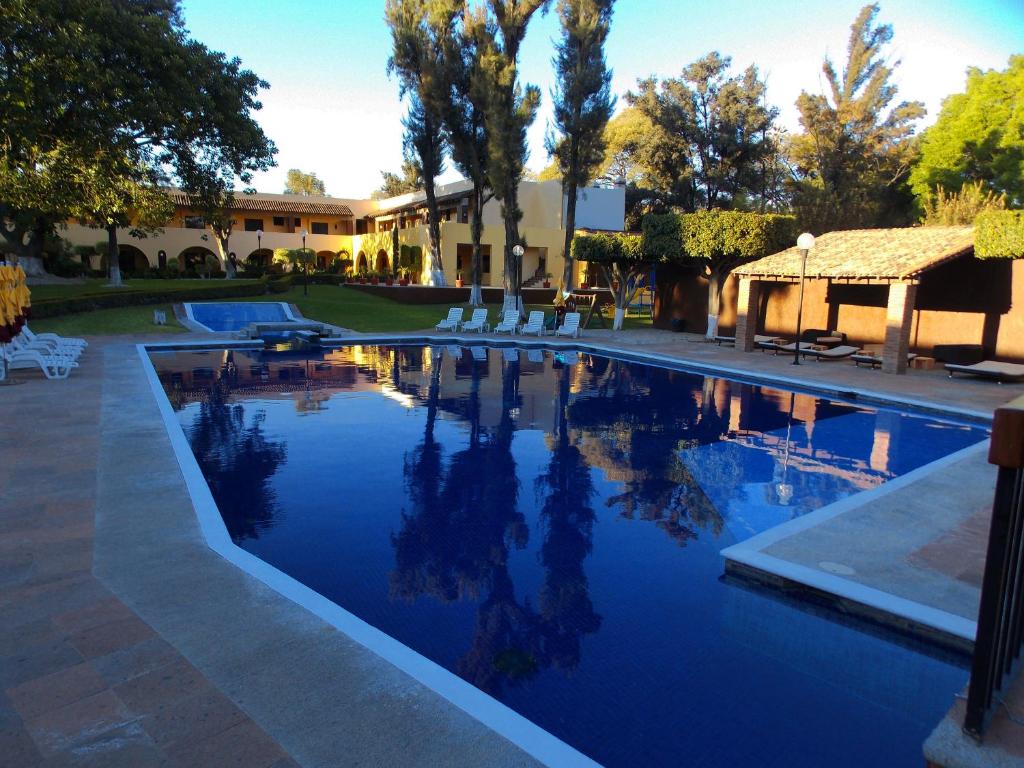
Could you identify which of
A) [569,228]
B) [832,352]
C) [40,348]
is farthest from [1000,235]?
[40,348]

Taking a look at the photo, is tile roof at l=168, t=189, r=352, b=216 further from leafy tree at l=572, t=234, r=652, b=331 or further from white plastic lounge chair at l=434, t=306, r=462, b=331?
leafy tree at l=572, t=234, r=652, b=331

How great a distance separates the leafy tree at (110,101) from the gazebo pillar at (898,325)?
745 inches

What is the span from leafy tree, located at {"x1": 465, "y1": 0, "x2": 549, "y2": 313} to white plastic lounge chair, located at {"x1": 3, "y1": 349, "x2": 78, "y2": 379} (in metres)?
17.0

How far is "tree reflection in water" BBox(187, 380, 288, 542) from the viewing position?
22.9 feet

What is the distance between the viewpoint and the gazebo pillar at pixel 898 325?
1636 cm

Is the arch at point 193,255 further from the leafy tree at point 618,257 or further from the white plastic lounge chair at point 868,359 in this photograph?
the white plastic lounge chair at point 868,359

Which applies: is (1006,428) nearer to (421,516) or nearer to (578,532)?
(578,532)

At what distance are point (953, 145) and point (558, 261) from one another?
819 inches

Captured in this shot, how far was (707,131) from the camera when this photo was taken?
37.3 m

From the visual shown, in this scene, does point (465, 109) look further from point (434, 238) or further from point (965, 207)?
point (965, 207)

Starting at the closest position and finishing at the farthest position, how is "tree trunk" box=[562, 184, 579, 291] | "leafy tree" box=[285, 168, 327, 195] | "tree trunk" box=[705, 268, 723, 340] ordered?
"tree trunk" box=[705, 268, 723, 340] → "tree trunk" box=[562, 184, 579, 291] → "leafy tree" box=[285, 168, 327, 195]

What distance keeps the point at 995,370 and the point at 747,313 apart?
22.6ft

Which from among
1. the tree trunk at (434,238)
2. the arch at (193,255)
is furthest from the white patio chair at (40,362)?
the arch at (193,255)

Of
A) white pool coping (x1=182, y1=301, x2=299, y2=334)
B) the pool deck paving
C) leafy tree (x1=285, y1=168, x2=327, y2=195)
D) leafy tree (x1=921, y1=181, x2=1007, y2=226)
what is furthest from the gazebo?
leafy tree (x1=285, y1=168, x2=327, y2=195)
